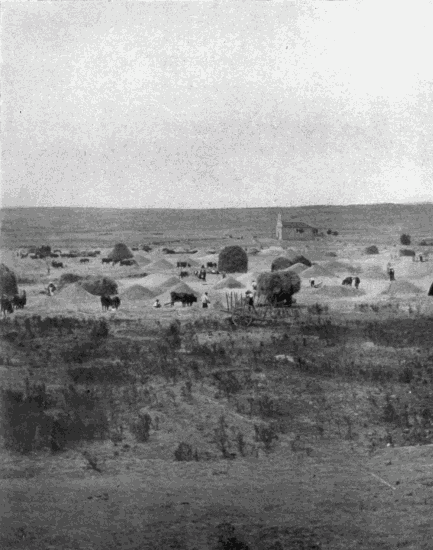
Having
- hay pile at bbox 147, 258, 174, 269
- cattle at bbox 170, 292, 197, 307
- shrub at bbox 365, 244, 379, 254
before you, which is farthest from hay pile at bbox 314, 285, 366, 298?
hay pile at bbox 147, 258, 174, 269

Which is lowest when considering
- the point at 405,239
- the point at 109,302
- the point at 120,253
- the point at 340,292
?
the point at 109,302

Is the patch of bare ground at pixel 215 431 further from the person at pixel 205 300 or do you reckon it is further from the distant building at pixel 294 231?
the distant building at pixel 294 231

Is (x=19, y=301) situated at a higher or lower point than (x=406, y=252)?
lower

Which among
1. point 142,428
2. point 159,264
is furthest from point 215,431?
point 159,264

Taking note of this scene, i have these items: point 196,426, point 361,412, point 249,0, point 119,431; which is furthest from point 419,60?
point 119,431

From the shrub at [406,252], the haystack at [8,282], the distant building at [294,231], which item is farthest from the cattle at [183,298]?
the shrub at [406,252]

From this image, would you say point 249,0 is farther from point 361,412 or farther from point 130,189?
point 361,412

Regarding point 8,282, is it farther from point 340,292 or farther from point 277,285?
point 340,292

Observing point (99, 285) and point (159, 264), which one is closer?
point (99, 285)
